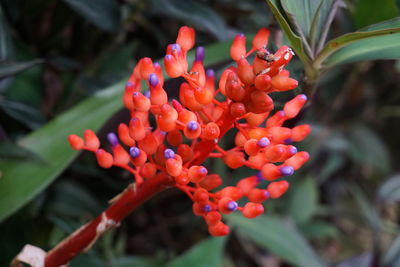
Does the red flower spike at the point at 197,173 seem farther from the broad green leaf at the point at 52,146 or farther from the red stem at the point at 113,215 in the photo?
the broad green leaf at the point at 52,146

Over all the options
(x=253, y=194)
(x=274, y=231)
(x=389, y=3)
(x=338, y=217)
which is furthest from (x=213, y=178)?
(x=338, y=217)

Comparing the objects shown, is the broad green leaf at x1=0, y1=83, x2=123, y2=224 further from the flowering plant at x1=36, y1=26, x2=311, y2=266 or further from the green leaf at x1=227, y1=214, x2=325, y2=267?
the green leaf at x1=227, y1=214, x2=325, y2=267

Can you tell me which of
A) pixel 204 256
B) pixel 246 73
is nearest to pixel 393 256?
pixel 204 256

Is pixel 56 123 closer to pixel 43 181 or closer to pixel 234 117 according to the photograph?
pixel 43 181

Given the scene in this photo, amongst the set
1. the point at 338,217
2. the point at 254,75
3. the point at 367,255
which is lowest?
the point at 338,217

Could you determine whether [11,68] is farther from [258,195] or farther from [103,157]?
[258,195]
